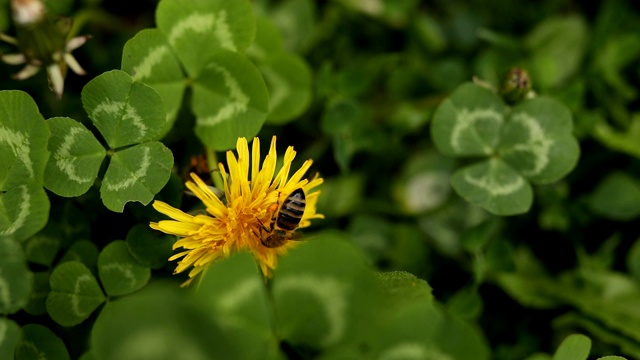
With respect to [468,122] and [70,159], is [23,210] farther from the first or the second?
[468,122]

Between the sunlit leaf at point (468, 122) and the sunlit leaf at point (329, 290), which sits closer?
the sunlit leaf at point (329, 290)

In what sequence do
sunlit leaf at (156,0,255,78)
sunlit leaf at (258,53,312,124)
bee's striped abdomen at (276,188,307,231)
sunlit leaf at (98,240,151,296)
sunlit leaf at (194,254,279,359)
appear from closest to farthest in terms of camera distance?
sunlit leaf at (194,254,279,359)
bee's striped abdomen at (276,188,307,231)
sunlit leaf at (98,240,151,296)
sunlit leaf at (156,0,255,78)
sunlit leaf at (258,53,312,124)

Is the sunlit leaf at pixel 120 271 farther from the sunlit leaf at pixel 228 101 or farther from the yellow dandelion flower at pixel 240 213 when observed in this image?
the sunlit leaf at pixel 228 101

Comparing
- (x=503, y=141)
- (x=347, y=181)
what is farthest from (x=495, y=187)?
(x=347, y=181)

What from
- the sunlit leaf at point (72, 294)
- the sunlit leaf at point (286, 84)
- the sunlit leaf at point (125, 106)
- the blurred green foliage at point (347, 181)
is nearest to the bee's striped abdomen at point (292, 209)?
the blurred green foliage at point (347, 181)

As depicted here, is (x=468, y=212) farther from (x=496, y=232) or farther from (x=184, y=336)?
(x=184, y=336)

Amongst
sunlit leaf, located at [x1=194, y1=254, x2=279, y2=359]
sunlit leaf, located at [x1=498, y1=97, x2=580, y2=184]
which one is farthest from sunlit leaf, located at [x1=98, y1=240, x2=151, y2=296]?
sunlit leaf, located at [x1=498, y1=97, x2=580, y2=184]

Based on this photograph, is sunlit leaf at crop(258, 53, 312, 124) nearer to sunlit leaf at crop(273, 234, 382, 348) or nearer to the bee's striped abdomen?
the bee's striped abdomen
